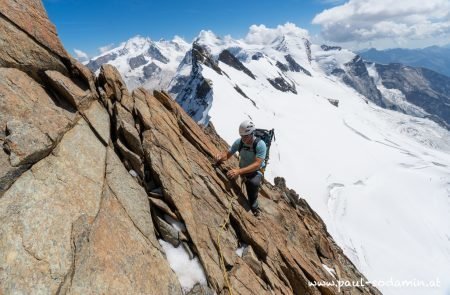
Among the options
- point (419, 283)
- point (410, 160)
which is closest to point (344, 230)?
point (419, 283)

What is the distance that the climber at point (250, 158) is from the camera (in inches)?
475

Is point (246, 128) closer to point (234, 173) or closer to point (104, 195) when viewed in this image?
point (234, 173)

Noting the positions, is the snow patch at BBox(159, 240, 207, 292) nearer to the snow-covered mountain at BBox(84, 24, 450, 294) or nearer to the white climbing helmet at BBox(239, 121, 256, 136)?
the white climbing helmet at BBox(239, 121, 256, 136)

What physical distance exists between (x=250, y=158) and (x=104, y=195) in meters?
5.98

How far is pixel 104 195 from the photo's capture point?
8875mm

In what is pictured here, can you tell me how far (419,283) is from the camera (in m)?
45.1

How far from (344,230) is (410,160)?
256 feet

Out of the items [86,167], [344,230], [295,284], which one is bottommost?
[344,230]

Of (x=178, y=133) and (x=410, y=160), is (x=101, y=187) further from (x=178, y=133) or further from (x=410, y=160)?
(x=410, y=160)

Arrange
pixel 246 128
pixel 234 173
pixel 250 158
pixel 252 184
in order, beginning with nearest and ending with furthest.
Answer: pixel 246 128
pixel 234 173
pixel 250 158
pixel 252 184

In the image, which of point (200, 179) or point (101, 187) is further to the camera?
point (200, 179)

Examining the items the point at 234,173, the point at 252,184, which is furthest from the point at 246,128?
the point at 252,184

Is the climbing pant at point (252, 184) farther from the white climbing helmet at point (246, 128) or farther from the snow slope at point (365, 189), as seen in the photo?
the snow slope at point (365, 189)

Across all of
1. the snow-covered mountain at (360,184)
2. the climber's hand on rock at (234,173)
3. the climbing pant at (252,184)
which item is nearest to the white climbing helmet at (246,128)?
the climber's hand on rock at (234,173)
